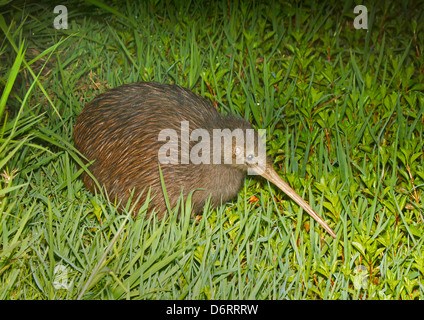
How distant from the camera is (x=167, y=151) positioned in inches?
129

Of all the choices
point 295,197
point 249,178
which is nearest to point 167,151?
point 249,178

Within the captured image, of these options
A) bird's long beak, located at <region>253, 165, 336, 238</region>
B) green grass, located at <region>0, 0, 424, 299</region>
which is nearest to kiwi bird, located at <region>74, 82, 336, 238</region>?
bird's long beak, located at <region>253, 165, 336, 238</region>

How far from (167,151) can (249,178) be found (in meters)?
0.62

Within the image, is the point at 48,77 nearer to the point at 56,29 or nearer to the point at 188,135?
the point at 56,29

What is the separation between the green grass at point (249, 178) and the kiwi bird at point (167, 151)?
12cm

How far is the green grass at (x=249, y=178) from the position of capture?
108 inches

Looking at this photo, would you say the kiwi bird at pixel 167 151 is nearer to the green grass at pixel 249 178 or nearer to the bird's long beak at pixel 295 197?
the bird's long beak at pixel 295 197

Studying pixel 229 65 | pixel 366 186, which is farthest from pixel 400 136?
pixel 229 65

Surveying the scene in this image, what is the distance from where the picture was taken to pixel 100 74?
14.0 ft

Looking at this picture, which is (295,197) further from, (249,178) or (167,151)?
(167,151)

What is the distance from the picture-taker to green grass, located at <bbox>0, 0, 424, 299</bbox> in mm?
2748

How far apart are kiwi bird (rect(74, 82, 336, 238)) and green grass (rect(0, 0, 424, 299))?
12 cm

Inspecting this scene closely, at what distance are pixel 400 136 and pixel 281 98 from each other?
814 millimetres

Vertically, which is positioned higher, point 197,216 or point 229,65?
point 229,65
